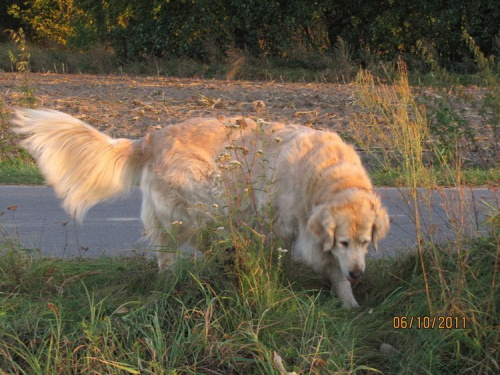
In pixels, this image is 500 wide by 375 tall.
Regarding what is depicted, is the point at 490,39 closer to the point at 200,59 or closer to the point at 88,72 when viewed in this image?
the point at 200,59

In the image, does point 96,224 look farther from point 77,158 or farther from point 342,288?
point 342,288

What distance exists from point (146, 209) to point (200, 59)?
23.1 m

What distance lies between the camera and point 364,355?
13.6 feet

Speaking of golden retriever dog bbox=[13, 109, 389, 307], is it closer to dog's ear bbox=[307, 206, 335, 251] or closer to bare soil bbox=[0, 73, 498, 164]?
dog's ear bbox=[307, 206, 335, 251]

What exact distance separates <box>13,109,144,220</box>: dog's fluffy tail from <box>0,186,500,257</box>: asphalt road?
0.37 metres

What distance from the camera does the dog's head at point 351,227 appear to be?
16.0 ft

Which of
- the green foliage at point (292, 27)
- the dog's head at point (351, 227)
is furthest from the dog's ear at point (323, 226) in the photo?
the green foliage at point (292, 27)

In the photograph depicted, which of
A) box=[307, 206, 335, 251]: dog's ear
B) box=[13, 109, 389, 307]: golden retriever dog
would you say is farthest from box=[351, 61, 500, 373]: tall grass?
box=[307, 206, 335, 251]: dog's ear

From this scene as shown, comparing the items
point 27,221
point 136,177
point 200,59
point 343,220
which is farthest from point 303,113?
point 200,59

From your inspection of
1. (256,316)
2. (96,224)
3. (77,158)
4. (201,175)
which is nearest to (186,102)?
(96,224)

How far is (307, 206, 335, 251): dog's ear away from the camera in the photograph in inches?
193

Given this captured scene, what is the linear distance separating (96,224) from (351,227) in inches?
154
